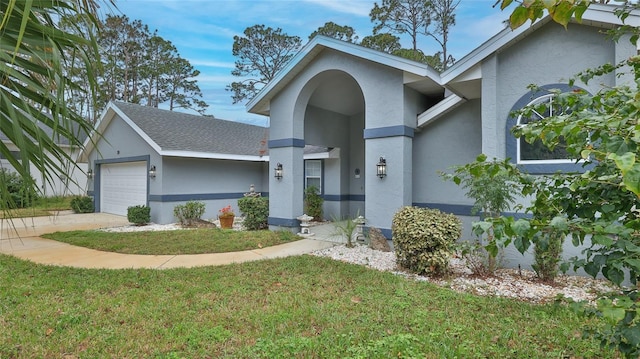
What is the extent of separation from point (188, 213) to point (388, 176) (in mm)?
7625

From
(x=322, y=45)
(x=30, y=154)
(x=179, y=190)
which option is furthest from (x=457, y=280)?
(x=179, y=190)

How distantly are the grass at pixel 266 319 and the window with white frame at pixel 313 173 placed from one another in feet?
26.7

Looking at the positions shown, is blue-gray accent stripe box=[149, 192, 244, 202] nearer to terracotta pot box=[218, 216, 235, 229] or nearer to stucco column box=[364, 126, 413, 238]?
terracotta pot box=[218, 216, 235, 229]

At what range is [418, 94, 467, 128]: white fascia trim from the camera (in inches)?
309

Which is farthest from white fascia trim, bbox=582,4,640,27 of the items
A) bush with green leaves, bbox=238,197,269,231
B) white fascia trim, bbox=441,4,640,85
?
bush with green leaves, bbox=238,197,269,231

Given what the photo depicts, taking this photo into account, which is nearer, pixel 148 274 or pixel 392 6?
pixel 148 274

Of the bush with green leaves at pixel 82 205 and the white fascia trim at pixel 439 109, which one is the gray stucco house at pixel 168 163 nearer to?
the bush with green leaves at pixel 82 205

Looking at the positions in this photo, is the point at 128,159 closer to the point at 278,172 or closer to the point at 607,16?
the point at 278,172

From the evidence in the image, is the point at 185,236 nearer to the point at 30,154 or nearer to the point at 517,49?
the point at 30,154

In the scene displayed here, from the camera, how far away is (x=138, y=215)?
11883 millimetres

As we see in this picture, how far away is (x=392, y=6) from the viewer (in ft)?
68.8

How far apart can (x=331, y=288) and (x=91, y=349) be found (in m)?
3.13

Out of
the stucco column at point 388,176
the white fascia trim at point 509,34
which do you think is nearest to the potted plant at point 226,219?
the stucco column at point 388,176

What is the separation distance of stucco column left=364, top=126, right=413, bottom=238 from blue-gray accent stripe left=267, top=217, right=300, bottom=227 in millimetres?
2385
